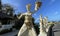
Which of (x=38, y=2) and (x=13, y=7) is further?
(x=13, y=7)

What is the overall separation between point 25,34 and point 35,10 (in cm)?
73

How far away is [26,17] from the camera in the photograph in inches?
242

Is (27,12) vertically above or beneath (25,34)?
above

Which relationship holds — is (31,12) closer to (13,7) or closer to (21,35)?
(21,35)

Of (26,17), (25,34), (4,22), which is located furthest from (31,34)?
(4,22)

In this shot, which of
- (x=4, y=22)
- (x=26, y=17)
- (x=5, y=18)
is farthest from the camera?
(x=4, y=22)

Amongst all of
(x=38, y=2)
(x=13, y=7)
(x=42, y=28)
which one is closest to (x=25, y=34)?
(x=38, y=2)

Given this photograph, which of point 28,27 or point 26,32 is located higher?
point 28,27

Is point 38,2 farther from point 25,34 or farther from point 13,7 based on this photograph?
point 13,7

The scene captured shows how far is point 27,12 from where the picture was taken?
20.3 feet

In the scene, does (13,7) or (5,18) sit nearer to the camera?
(5,18)

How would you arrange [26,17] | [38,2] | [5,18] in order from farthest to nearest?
[5,18], [26,17], [38,2]

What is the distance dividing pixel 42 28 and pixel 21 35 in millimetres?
3489

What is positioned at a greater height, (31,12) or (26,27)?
(31,12)
